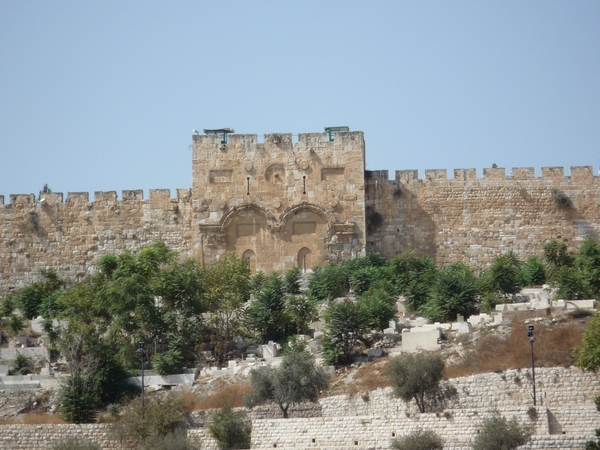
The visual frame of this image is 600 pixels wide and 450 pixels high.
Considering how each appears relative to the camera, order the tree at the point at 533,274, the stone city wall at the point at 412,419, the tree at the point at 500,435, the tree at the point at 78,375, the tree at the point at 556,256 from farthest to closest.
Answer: the tree at the point at 556,256
the tree at the point at 533,274
the tree at the point at 78,375
the stone city wall at the point at 412,419
the tree at the point at 500,435

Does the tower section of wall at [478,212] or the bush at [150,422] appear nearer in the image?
the bush at [150,422]

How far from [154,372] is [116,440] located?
3.90m

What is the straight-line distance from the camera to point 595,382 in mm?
35719

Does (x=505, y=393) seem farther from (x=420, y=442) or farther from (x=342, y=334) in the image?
(x=342, y=334)

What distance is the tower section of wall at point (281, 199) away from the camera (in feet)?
157

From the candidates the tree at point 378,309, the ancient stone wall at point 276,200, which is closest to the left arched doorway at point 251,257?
the ancient stone wall at point 276,200

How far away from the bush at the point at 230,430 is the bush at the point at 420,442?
12.8 feet

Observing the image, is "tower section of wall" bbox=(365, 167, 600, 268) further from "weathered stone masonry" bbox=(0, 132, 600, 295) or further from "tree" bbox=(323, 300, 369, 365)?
"tree" bbox=(323, 300, 369, 365)

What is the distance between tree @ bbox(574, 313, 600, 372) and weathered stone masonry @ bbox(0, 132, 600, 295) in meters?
12.8

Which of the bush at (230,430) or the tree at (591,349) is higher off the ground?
the tree at (591,349)

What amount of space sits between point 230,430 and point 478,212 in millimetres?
15479

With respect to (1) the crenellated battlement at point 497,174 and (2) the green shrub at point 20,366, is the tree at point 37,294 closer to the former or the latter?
(2) the green shrub at point 20,366

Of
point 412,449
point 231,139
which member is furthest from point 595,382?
point 231,139

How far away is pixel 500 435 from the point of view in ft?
105
